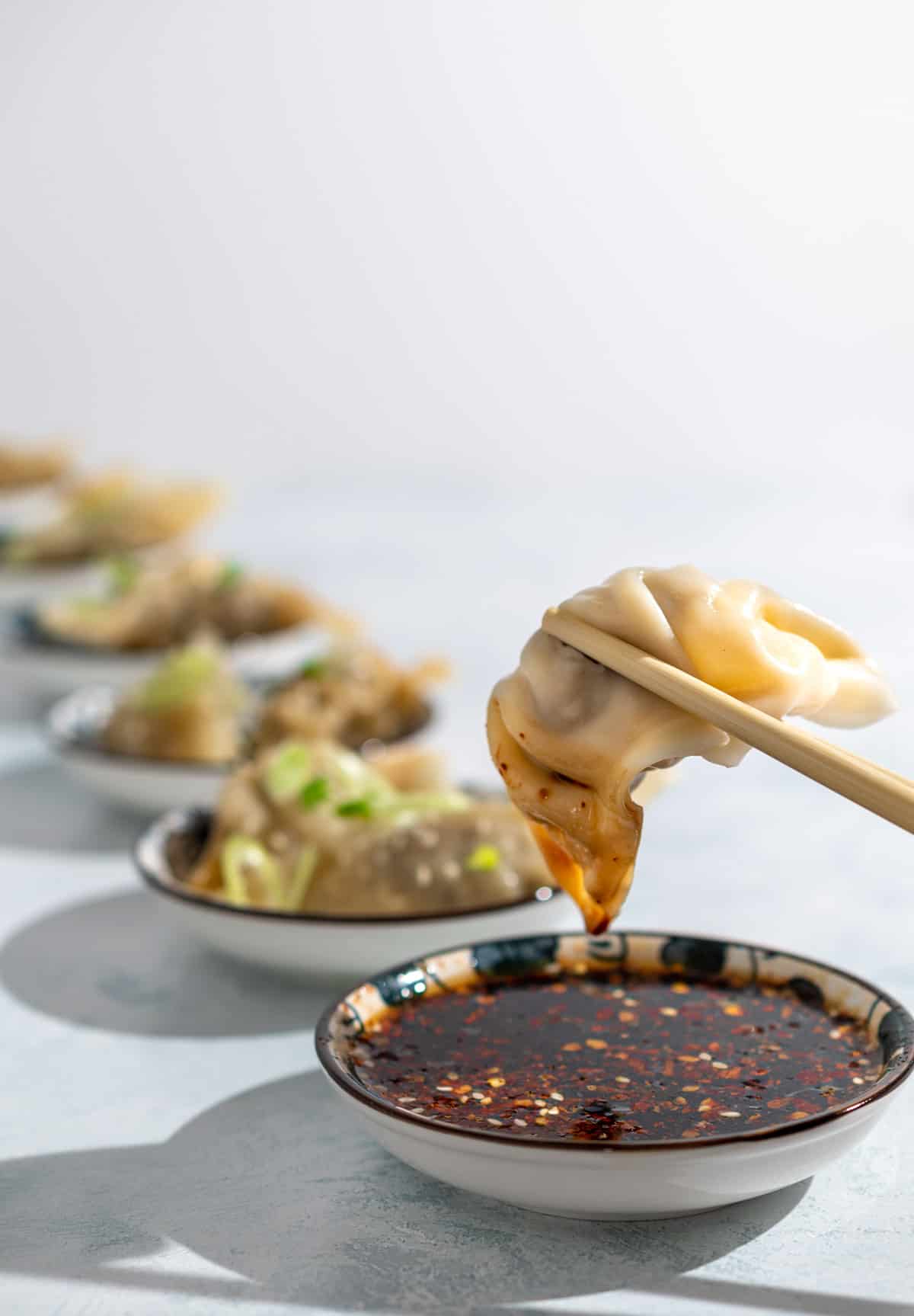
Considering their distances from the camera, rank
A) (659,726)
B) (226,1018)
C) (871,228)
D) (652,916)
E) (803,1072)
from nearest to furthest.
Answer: (659,726), (803,1072), (226,1018), (652,916), (871,228)

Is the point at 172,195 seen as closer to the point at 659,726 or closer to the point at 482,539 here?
the point at 482,539

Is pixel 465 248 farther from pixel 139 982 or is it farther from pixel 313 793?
pixel 139 982

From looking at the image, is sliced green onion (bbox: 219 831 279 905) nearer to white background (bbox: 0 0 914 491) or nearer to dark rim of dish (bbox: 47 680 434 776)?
dark rim of dish (bbox: 47 680 434 776)

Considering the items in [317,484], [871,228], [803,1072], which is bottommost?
[317,484]

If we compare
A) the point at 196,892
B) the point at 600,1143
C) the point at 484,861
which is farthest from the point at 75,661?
the point at 600,1143

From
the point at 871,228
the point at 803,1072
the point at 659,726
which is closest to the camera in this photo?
the point at 659,726

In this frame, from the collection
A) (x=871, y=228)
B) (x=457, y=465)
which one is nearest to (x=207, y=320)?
(x=457, y=465)

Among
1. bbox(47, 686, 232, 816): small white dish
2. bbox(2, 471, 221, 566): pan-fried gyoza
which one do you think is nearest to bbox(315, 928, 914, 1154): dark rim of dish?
bbox(47, 686, 232, 816): small white dish
